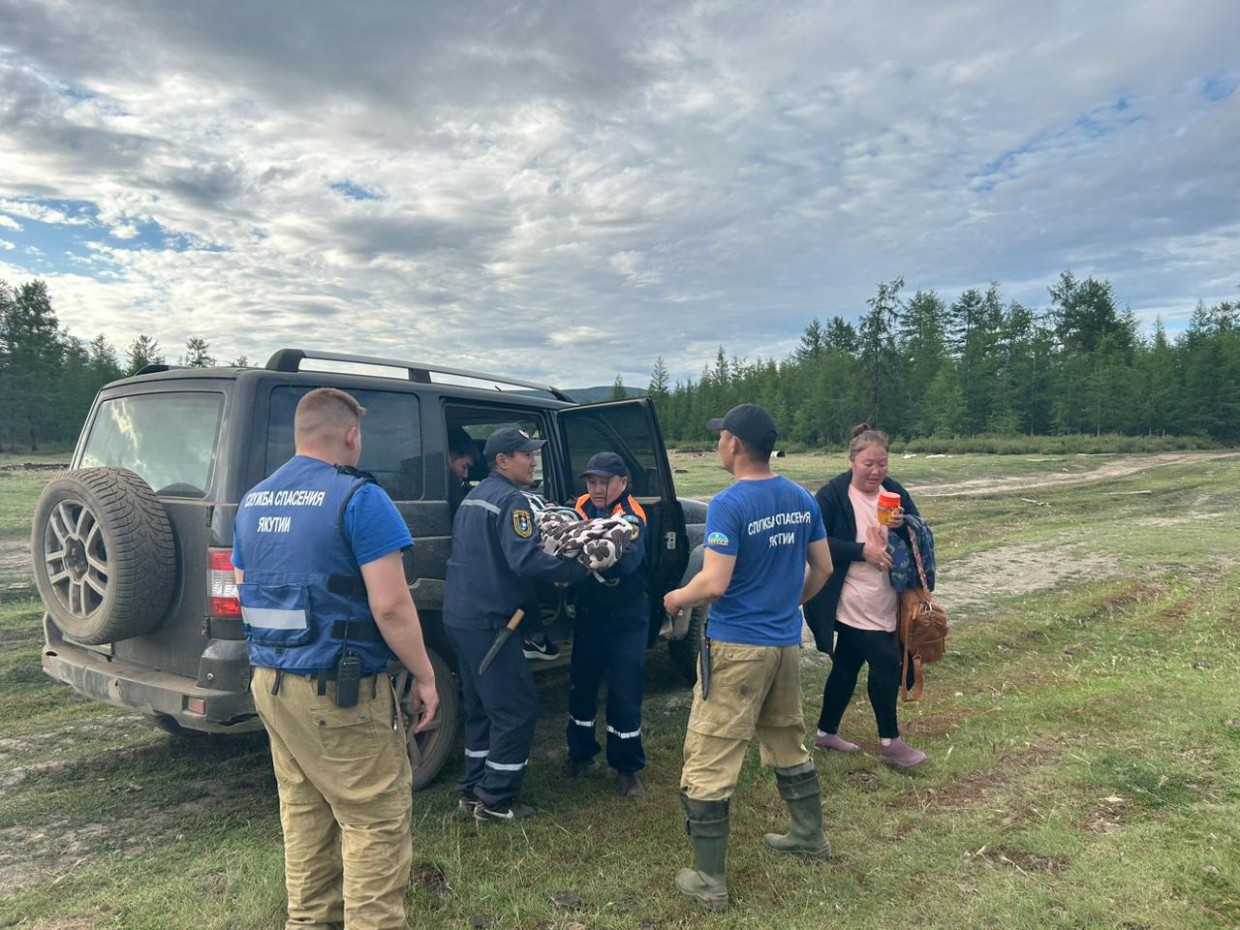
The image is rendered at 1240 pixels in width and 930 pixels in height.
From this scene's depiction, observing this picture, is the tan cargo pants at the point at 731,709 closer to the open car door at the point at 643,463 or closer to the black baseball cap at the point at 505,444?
the black baseball cap at the point at 505,444

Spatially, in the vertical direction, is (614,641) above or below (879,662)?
above

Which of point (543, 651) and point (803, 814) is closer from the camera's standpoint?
point (803, 814)

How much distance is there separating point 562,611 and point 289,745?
2.03 meters

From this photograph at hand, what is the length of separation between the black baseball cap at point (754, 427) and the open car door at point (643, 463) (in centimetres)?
144

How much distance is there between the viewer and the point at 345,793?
98.8 inches

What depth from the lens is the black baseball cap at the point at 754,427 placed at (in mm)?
3162

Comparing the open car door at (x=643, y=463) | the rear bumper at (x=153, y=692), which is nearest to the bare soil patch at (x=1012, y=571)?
the open car door at (x=643, y=463)

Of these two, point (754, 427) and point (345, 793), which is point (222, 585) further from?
point (754, 427)

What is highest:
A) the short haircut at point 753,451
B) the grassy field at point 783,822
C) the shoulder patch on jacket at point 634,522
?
the short haircut at point 753,451

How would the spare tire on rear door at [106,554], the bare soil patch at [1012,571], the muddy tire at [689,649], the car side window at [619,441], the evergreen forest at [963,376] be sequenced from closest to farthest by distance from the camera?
the spare tire on rear door at [106,554]
the car side window at [619,441]
the muddy tire at [689,649]
the bare soil patch at [1012,571]
the evergreen forest at [963,376]

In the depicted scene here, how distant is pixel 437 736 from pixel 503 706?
0.64 m

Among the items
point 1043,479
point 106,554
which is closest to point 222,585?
point 106,554

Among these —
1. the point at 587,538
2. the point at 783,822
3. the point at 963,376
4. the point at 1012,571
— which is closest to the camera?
the point at 783,822

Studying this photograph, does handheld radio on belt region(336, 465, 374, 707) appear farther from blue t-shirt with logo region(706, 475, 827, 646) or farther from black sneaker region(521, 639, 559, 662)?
black sneaker region(521, 639, 559, 662)
